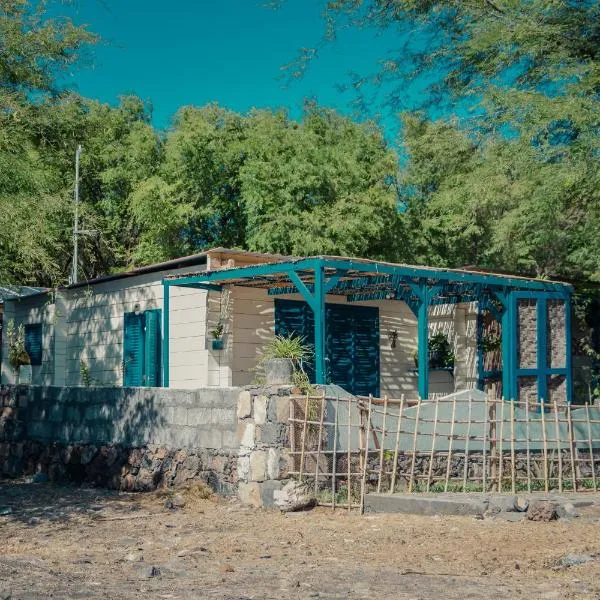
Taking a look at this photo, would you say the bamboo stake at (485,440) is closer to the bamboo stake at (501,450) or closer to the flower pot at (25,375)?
the bamboo stake at (501,450)

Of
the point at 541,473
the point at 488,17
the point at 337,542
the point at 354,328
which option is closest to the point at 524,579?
the point at 337,542

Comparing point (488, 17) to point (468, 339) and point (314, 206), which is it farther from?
point (314, 206)

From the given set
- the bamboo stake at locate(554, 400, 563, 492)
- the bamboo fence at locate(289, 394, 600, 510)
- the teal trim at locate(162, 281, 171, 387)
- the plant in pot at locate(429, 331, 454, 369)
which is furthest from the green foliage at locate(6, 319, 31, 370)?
the bamboo stake at locate(554, 400, 563, 492)

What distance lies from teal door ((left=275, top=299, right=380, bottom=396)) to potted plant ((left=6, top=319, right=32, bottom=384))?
232 inches

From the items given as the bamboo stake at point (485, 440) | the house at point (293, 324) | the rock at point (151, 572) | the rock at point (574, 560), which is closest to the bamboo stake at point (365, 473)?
the bamboo stake at point (485, 440)

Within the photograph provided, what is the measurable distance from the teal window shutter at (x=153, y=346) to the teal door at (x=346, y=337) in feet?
7.16

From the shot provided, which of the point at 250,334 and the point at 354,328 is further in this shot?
the point at 354,328

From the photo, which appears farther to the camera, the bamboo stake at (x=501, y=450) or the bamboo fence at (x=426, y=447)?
the bamboo stake at (x=501, y=450)

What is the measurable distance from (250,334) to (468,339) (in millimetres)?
4289

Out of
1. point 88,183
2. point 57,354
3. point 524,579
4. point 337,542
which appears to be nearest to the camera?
point 524,579

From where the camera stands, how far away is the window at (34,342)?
1858 cm

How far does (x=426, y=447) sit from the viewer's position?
1215 centimetres

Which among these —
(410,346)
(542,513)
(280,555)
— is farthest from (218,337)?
(280,555)

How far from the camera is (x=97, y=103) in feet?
96.3
